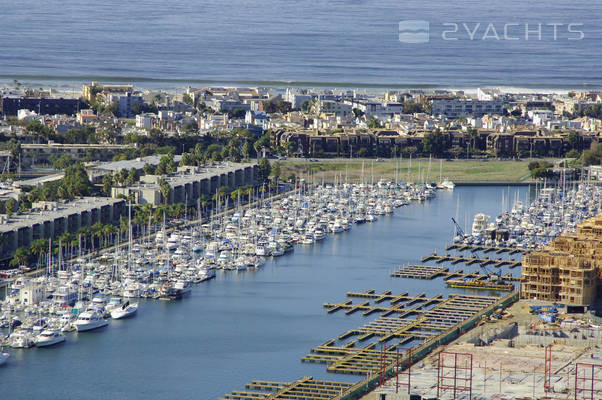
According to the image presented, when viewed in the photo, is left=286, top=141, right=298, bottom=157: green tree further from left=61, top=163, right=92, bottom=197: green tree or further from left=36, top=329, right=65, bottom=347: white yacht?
left=36, top=329, right=65, bottom=347: white yacht

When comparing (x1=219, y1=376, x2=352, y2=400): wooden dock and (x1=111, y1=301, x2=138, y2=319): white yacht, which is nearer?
(x1=219, y1=376, x2=352, y2=400): wooden dock

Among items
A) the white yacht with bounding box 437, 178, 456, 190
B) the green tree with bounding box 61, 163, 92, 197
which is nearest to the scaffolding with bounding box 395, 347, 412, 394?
the green tree with bounding box 61, 163, 92, 197

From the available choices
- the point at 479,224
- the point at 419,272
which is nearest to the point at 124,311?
the point at 419,272

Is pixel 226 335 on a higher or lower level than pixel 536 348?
lower

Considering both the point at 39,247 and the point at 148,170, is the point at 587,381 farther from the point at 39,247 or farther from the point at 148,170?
the point at 148,170

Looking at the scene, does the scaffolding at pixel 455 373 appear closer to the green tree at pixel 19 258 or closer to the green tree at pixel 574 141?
the green tree at pixel 19 258

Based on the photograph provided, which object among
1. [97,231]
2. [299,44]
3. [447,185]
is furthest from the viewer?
[299,44]
